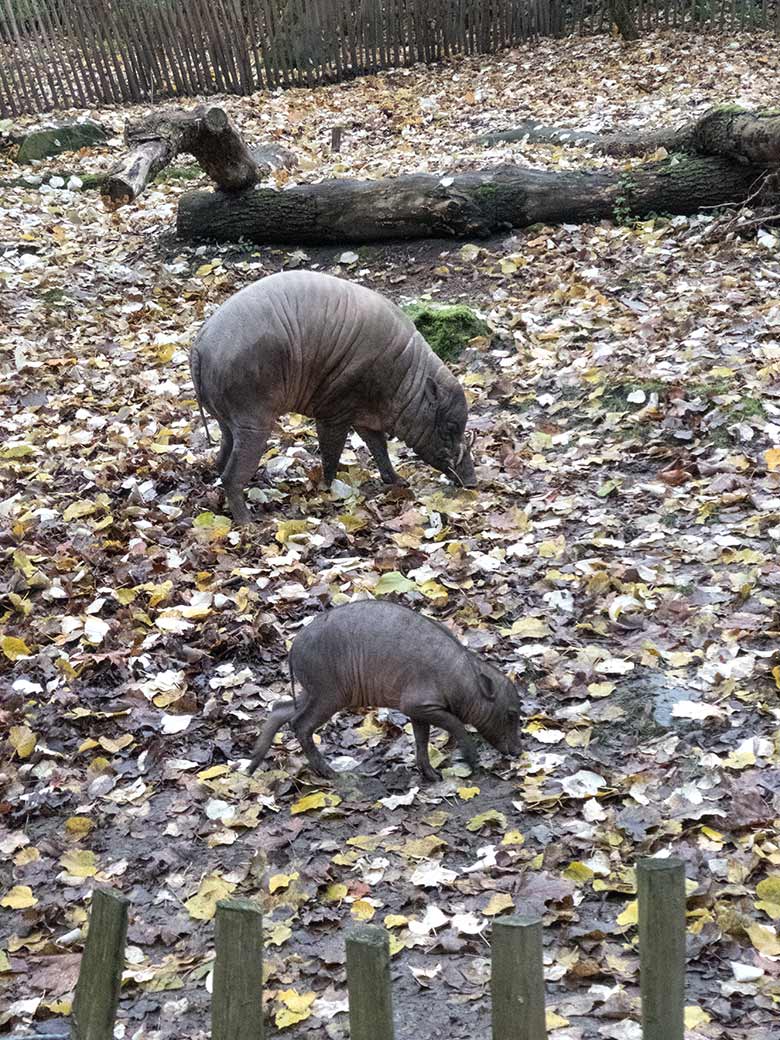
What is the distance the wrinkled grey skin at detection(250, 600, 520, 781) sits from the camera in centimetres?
420

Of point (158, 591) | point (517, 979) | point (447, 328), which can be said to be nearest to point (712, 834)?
point (517, 979)

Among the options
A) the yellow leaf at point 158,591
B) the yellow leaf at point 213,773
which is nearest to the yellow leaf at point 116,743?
the yellow leaf at point 213,773

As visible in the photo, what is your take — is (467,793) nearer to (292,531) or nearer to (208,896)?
(208,896)

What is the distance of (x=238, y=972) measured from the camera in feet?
6.50

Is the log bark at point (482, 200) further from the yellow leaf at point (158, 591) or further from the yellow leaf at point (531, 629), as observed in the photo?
the yellow leaf at point (531, 629)

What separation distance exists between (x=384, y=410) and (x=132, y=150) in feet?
15.7

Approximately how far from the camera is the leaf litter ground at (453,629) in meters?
3.47

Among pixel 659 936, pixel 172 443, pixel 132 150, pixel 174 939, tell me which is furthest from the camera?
pixel 132 150

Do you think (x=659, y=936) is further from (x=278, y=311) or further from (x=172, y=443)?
(x=172, y=443)

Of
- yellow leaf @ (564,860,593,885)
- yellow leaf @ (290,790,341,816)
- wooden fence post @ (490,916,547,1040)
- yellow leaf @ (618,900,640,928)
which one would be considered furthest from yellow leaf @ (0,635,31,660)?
wooden fence post @ (490,916,547,1040)

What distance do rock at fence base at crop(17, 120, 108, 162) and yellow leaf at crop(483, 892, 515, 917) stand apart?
1281cm

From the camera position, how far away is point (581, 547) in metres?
5.74

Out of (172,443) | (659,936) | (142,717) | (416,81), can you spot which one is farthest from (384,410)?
(416,81)

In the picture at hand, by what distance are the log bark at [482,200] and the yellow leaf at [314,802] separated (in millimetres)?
7091
